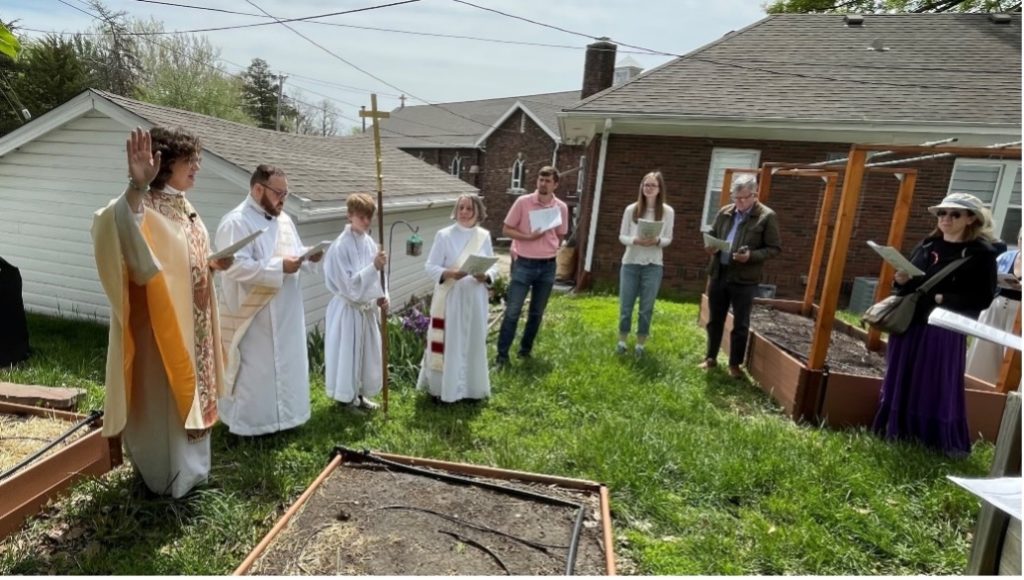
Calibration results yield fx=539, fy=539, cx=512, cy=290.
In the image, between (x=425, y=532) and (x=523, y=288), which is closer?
(x=425, y=532)

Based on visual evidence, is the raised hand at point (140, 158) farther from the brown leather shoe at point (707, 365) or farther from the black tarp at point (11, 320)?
the brown leather shoe at point (707, 365)

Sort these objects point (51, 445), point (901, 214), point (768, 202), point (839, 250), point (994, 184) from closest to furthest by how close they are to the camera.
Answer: point (51, 445) → point (839, 250) → point (901, 214) → point (994, 184) → point (768, 202)

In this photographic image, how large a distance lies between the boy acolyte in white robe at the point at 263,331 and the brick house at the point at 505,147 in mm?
18925

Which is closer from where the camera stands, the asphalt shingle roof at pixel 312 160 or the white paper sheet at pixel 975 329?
the white paper sheet at pixel 975 329

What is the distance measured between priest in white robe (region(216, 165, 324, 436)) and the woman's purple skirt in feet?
13.8

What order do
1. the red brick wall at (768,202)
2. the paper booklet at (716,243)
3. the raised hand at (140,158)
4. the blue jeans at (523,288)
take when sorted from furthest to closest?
the red brick wall at (768,202) → the blue jeans at (523,288) → the paper booklet at (716,243) → the raised hand at (140,158)

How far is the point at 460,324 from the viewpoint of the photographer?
175 inches

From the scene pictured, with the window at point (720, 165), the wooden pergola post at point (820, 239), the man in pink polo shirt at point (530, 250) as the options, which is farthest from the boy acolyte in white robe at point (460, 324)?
the window at point (720, 165)

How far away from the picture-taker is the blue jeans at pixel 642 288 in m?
5.71

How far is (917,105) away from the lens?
32.4ft

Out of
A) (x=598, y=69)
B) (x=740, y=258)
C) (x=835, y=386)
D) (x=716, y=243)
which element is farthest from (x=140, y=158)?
(x=598, y=69)

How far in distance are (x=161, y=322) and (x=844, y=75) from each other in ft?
42.3

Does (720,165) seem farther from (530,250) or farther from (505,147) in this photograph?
(505,147)

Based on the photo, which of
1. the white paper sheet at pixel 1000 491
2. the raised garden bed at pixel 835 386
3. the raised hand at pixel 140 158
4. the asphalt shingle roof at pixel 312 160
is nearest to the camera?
the white paper sheet at pixel 1000 491
